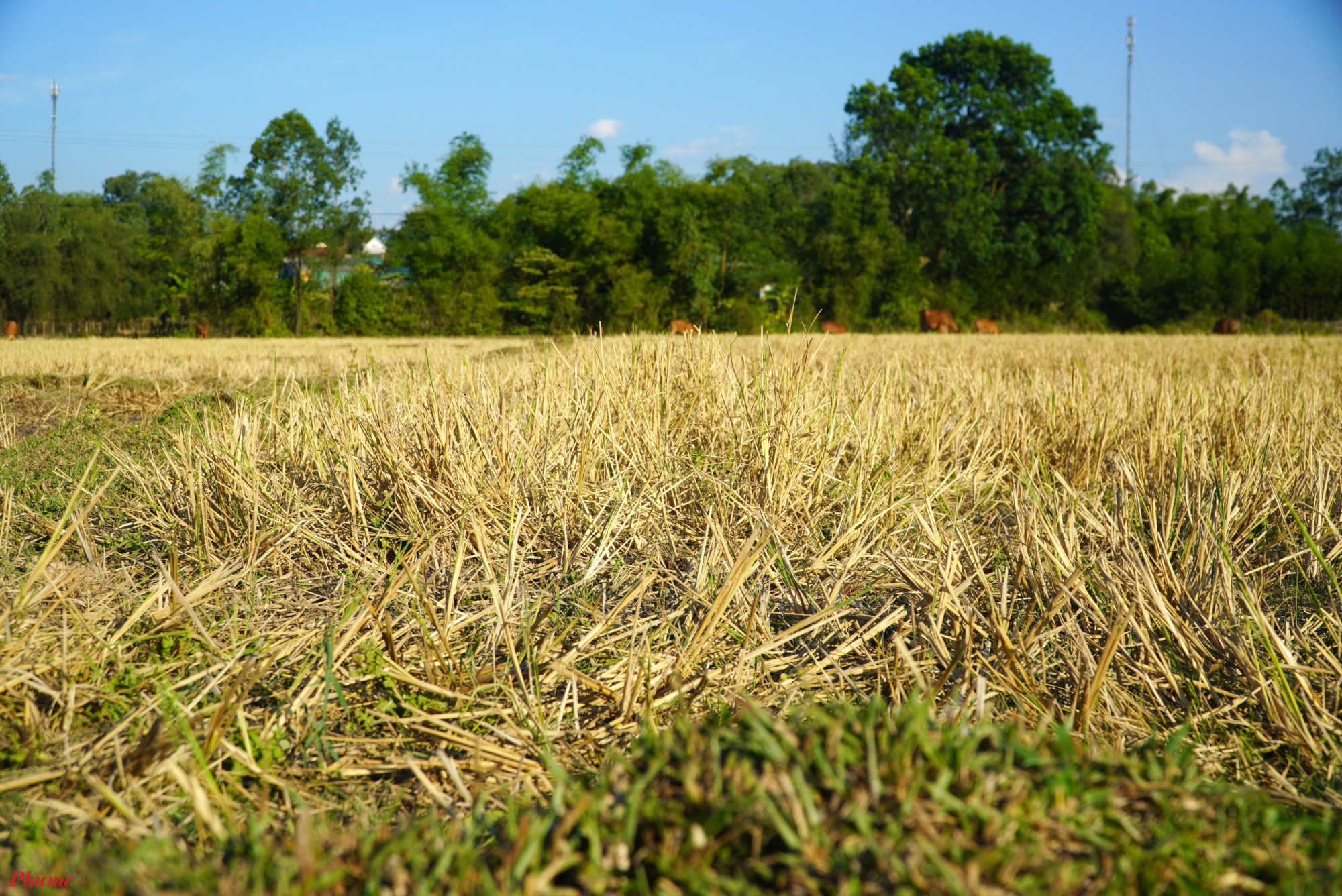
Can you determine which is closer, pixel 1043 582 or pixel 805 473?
pixel 1043 582

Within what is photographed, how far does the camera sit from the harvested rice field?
0.96m

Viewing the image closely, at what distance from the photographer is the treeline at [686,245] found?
94.4 feet

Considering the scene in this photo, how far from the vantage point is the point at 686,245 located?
2842cm

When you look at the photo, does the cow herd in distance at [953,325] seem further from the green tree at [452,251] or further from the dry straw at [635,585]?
the dry straw at [635,585]

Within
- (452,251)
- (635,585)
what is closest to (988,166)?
(452,251)

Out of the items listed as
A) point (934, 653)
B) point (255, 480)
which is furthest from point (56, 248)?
point (934, 653)

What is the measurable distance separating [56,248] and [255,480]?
103ft

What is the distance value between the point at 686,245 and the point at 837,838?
1121 inches

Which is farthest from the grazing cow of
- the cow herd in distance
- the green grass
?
the green grass

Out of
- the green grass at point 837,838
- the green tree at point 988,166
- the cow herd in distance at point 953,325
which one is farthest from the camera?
the green tree at point 988,166

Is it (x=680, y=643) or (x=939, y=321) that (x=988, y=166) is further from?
(x=680, y=643)

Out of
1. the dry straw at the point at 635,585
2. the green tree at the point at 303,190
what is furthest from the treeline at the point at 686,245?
the dry straw at the point at 635,585

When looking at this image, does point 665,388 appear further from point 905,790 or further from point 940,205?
point 940,205

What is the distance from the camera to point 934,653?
6.86 ft
